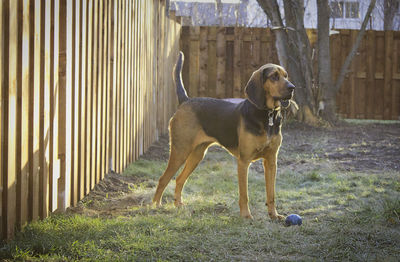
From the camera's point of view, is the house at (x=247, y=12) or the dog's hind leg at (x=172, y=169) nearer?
the dog's hind leg at (x=172, y=169)

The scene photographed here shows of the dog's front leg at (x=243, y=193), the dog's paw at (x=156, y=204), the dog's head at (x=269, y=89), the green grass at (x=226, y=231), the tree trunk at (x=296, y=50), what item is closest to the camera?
the green grass at (x=226, y=231)

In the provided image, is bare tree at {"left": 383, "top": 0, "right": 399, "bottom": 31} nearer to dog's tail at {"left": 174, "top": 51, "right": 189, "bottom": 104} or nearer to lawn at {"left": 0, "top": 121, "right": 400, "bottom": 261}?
lawn at {"left": 0, "top": 121, "right": 400, "bottom": 261}

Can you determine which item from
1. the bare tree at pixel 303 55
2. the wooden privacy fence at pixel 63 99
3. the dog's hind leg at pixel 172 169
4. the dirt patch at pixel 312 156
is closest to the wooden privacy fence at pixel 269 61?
the dirt patch at pixel 312 156

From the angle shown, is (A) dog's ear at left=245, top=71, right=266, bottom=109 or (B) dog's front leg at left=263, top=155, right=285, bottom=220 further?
(B) dog's front leg at left=263, top=155, right=285, bottom=220

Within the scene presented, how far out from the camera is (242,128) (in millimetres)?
4922

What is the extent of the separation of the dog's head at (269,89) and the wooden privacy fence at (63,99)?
1712 millimetres

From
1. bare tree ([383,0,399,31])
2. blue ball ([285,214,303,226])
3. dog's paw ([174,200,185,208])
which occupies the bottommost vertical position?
dog's paw ([174,200,185,208])

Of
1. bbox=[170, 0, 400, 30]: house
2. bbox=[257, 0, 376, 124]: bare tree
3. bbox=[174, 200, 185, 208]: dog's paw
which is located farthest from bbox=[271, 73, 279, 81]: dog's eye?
bbox=[170, 0, 400, 30]: house

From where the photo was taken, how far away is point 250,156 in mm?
4883

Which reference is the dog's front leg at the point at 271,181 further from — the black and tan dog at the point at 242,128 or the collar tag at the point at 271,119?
the collar tag at the point at 271,119

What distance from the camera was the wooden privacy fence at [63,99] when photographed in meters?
3.61

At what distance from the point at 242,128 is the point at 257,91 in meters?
0.38

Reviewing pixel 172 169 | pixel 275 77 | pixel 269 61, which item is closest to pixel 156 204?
pixel 172 169

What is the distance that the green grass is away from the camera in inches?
141
